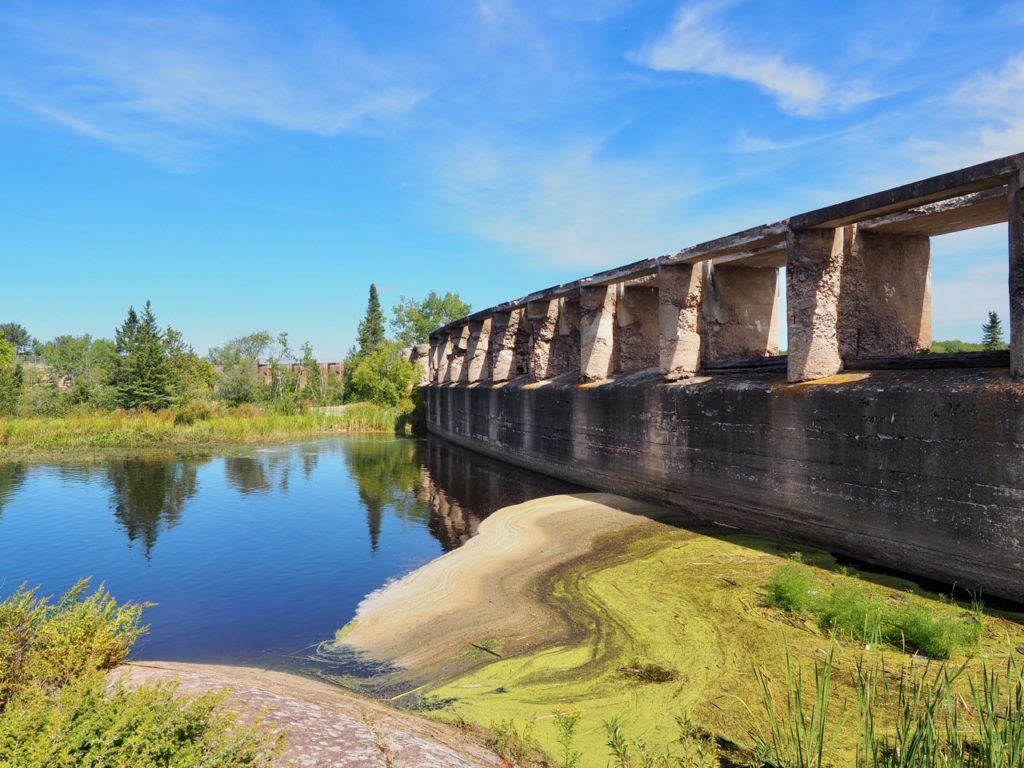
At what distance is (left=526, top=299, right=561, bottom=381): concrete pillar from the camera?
17094 mm

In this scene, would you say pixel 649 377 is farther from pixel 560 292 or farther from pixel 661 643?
pixel 661 643

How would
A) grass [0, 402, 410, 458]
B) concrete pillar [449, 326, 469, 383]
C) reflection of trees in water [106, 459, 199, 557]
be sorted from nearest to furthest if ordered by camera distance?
reflection of trees in water [106, 459, 199, 557]
grass [0, 402, 410, 458]
concrete pillar [449, 326, 469, 383]

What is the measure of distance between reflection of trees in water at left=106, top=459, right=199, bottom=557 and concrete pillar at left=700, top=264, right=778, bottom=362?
31.0 ft

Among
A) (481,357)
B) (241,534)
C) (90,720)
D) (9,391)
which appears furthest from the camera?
(9,391)

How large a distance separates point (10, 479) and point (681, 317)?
15830 millimetres

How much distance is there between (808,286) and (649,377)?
4120mm

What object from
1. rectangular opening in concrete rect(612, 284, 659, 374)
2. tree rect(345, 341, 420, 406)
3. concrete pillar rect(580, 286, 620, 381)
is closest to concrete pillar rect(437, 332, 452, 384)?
tree rect(345, 341, 420, 406)

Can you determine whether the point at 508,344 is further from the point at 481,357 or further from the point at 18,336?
the point at 18,336

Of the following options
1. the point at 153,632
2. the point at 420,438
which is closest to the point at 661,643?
the point at 153,632

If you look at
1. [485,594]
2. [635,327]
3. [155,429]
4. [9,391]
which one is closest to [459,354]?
[155,429]

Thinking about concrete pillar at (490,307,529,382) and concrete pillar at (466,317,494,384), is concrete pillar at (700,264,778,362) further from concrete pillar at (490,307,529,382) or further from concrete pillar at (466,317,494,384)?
concrete pillar at (466,317,494,384)

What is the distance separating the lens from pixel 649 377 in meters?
12.1

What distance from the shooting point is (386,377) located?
107ft

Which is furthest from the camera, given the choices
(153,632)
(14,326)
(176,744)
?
(14,326)
